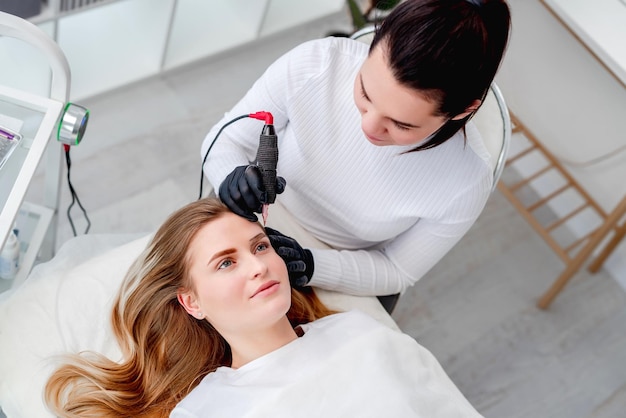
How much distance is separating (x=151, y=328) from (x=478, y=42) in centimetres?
79

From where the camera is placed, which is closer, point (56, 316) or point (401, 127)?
point (401, 127)

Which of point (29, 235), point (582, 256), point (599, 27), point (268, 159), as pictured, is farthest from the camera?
point (582, 256)

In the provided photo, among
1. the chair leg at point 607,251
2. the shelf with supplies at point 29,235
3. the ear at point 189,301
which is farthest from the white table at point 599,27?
→ the shelf with supplies at point 29,235

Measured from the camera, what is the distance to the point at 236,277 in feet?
4.37

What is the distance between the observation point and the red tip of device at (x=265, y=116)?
1370 millimetres

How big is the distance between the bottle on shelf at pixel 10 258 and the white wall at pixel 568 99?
1.56 metres

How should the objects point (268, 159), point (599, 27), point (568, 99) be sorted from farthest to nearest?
point (568, 99) → point (599, 27) → point (268, 159)

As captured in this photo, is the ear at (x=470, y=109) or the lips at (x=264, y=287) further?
the lips at (x=264, y=287)

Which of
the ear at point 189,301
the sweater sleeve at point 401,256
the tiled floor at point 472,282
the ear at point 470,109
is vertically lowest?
the tiled floor at point 472,282

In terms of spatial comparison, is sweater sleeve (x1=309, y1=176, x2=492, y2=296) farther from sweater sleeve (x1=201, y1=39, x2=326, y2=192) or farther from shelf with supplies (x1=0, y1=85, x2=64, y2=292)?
shelf with supplies (x1=0, y1=85, x2=64, y2=292)

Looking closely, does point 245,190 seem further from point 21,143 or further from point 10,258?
point 10,258

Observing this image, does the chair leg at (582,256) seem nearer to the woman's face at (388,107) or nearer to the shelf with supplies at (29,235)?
the woman's face at (388,107)

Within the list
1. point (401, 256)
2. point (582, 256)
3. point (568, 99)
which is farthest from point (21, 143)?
point (568, 99)

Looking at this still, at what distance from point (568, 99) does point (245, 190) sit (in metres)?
1.43
